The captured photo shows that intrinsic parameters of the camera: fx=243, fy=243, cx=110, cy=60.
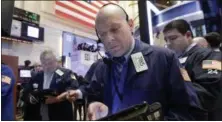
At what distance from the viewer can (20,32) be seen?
5000 millimetres

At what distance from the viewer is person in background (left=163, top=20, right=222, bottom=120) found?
1.25m

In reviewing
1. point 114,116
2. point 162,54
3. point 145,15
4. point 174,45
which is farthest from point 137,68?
point 145,15

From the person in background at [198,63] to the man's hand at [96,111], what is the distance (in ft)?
1.21

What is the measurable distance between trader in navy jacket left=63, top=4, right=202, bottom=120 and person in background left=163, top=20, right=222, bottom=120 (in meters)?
0.11

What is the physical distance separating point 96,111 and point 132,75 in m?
0.20

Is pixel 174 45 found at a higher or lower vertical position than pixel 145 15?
lower

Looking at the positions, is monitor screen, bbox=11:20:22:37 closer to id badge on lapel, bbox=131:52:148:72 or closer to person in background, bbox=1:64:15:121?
person in background, bbox=1:64:15:121

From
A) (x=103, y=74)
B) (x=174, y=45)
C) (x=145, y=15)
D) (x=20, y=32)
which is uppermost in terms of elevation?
(x=20, y=32)

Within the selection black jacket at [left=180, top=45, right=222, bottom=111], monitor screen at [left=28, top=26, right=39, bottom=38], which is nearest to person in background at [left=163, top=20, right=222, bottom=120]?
black jacket at [left=180, top=45, right=222, bottom=111]

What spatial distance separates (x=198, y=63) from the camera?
142 centimetres

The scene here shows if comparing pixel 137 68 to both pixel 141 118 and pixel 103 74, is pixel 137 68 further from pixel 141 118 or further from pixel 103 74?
pixel 141 118

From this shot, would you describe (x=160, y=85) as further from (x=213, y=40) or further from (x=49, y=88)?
(x=49, y=88)

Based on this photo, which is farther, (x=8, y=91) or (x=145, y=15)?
(x=145, y=15)

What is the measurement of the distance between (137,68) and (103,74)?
205 millimetres
